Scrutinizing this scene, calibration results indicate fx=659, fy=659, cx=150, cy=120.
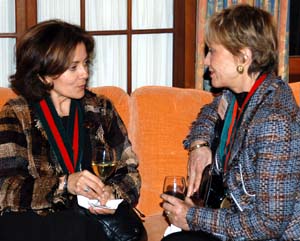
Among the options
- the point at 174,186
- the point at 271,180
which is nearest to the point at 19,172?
the point at 174,186

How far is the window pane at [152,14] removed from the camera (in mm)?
3652

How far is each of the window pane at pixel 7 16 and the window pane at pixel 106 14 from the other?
0.40 meters

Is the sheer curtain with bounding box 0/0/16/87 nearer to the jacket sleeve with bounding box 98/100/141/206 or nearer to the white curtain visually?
the white curtain

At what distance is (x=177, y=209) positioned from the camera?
231cm

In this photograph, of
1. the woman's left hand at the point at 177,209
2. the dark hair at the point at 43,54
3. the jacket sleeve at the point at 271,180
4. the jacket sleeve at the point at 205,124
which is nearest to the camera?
the jacket sleeve at the point at 271,180

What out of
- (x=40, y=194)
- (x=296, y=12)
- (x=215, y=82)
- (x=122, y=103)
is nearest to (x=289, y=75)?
(x=296, y=12)

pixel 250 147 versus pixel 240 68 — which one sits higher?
pixel 240 68

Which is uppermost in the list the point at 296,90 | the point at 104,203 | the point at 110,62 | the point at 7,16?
the point at 7,16

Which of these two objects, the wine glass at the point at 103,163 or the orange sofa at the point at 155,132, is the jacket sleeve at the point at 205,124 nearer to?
the orange sofa at the point at 155,132

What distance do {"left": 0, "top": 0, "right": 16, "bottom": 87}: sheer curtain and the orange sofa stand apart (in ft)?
2.24

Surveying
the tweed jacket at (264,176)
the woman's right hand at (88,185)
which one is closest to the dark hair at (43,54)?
the woman's right hand at (88,185)

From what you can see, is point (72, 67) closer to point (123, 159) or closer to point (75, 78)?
point (75, 78)

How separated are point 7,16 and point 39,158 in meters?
1.12

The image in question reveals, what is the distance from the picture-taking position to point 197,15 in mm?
3514
